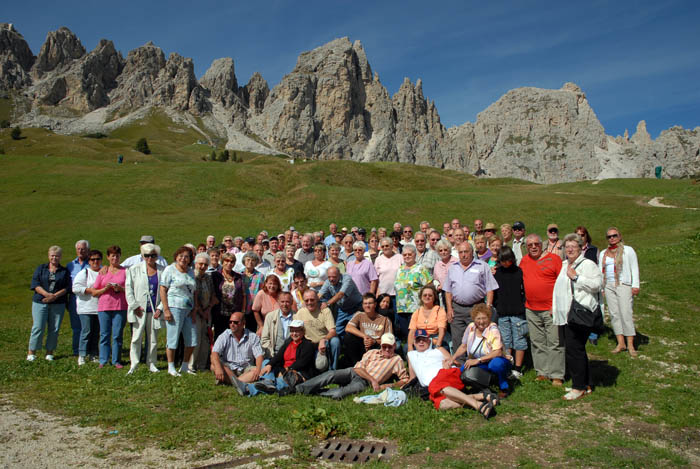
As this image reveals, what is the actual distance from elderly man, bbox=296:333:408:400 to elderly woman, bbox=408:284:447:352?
0.52m

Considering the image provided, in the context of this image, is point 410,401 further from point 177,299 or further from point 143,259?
point 143,259

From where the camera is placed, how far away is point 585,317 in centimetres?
775

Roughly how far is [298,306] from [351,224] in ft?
76.9

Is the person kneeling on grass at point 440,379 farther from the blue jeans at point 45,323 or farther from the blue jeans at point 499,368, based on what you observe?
the blue jeans at point 45,323

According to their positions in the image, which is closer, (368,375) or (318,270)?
(368,375)

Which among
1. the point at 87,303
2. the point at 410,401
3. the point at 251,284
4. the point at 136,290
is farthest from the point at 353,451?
the point at 87,303

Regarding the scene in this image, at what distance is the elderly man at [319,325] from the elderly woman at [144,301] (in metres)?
3.25

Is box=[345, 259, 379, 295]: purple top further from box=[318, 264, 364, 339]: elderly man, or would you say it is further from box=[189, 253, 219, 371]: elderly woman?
box=[189, 253, 219, 371]: elderly woman

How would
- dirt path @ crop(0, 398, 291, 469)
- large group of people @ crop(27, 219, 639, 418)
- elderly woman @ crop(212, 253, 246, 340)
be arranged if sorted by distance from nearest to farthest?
dirt path @ crop(0, 398, 291, 469) → large group of people @ crop(27, 219, 639, 418) → elderly woman @ crop(212, 253, 246, 340)

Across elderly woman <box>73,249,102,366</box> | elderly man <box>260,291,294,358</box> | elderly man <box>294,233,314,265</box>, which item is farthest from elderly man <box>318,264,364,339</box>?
elderly woman <box>73,249,102,366</box>

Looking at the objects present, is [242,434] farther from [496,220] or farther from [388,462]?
[496,220]

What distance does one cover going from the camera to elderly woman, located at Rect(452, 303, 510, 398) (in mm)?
7844

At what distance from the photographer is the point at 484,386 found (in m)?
7.52

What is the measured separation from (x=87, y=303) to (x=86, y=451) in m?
5.68
